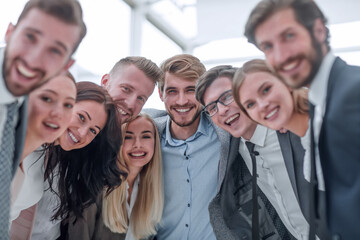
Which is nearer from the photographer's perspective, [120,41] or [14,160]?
[14,160]

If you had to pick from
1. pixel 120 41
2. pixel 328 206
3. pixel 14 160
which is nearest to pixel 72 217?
pixel 14 160

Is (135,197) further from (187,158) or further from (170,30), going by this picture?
(170,30)

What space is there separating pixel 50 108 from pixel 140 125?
2.94 ft

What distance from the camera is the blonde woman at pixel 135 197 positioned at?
6.43ft

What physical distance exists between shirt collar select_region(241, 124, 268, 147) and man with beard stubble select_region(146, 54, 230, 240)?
1.24 ft

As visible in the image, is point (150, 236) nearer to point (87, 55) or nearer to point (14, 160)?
point (14, 160)

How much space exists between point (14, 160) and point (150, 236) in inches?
47.9

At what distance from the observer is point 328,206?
1.03 m

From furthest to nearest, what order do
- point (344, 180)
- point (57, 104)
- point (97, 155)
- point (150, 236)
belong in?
point (150, 236), point (97, 155), point (57, 104), point (344, 180)

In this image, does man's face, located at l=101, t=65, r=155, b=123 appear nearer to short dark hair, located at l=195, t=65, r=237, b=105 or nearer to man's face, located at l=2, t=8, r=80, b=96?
short dark hair, located at l=195, t=65, r=237, b=105

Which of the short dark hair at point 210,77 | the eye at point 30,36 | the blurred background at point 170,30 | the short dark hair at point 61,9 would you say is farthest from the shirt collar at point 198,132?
the eye at point 30,36

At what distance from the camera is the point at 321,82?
1027 millimetres

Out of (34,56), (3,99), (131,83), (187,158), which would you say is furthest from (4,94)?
(187,158)

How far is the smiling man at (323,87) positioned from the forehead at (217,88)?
1.31 feet
